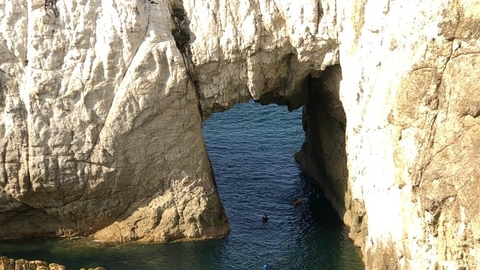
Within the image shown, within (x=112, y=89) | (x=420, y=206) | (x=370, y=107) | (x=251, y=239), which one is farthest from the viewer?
(x=251, y=239)

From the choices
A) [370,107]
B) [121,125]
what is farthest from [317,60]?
[121,125]

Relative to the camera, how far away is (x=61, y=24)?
1268 inches

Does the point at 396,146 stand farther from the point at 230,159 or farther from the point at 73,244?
the point at 230,159

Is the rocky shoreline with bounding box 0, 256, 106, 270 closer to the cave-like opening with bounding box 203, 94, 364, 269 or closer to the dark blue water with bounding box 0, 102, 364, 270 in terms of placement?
the dark blue water with bounding box 0, 102, 364, 270

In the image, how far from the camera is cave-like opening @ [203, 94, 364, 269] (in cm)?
3481

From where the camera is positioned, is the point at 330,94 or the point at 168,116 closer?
the point at 168,116

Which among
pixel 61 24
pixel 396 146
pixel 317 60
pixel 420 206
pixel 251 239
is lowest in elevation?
pixel 251 239

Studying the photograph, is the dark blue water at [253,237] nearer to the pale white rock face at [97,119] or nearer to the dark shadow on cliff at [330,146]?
the dark shadow on cliff at [330,146]

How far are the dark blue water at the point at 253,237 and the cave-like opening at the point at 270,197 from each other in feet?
0.16

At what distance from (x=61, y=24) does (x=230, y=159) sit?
17911 mm

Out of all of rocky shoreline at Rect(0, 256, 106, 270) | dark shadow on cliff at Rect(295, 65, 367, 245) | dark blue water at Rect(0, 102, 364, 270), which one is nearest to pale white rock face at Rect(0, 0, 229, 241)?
dark blue water at Rect(0, 102, 364, 270)

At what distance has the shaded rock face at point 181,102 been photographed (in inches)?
1085

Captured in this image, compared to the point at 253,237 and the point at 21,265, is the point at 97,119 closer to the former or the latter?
the point at 21,265

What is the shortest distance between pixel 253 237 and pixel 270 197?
5.35 meters
